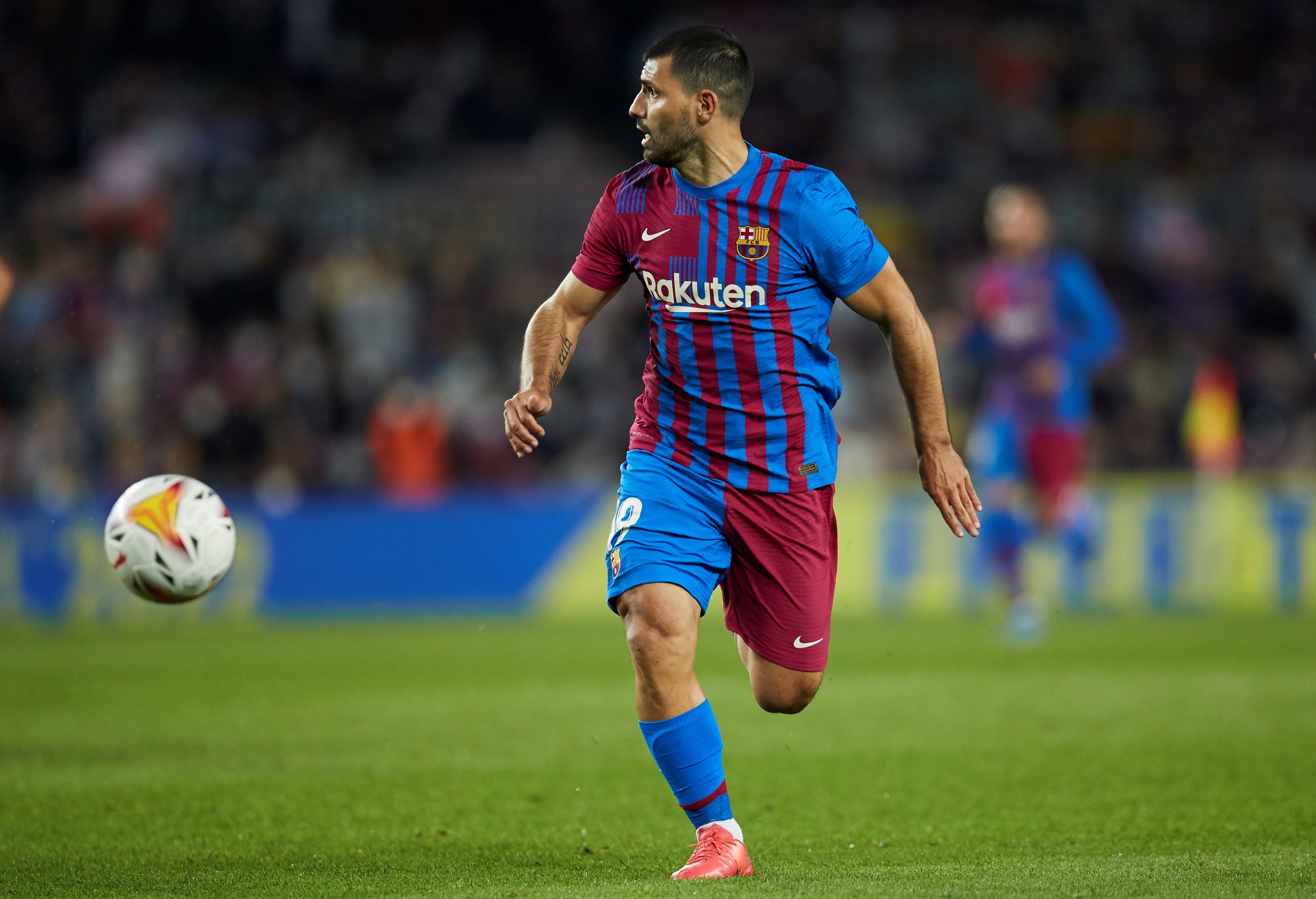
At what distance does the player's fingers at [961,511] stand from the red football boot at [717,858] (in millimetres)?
1082

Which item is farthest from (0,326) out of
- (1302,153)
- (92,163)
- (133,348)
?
(1302,153)

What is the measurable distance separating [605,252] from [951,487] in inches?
48.5

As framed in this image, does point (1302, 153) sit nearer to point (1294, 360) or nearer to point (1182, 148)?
point (1182, 148)

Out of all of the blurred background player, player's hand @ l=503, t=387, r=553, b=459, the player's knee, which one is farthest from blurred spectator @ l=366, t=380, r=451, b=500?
player's hand @ l=503, t=387, r=553, b=459

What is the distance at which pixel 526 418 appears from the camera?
4547mm

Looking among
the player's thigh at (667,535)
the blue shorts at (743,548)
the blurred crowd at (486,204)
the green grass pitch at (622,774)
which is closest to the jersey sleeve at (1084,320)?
the green grass pitch at (622,774)

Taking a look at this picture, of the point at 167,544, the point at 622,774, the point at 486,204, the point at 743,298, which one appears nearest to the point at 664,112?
the point at 743,298

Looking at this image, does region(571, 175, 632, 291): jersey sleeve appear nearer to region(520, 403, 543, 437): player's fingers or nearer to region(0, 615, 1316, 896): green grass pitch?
region(520, 403, 543, 437): player's fingers

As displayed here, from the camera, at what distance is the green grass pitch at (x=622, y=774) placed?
4504 millimetres

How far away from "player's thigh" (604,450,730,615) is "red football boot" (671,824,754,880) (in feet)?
2.04

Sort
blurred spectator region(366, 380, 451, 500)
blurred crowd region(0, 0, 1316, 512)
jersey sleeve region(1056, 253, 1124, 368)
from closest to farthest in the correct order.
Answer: jersey sleeve region(1056, 253, 1124, 368) → blurred spectator region(366, 380, 451, 500) → blurred crowd region(0, 0, 1316, 512)

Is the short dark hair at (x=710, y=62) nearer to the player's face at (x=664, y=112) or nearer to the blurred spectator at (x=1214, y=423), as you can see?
the player's face at (x=664, y=112)

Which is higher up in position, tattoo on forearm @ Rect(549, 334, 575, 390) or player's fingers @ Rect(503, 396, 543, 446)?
tattoo on forearm @ Rect(549, 334, 575, 390)

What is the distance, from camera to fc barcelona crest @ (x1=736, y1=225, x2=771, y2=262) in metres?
4.59
